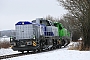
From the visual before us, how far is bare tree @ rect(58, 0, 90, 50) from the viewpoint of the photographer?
73.3ft

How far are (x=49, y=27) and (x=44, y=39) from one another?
3534 millimetres

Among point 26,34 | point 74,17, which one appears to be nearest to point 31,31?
point 26,34

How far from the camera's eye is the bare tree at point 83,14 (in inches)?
879

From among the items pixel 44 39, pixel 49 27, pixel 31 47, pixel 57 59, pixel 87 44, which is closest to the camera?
pixel 57 59

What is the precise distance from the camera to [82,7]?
2298 centimetres

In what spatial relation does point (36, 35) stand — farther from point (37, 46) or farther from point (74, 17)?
point (74, 17)

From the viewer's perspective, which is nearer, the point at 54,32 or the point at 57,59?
the point at 57,59

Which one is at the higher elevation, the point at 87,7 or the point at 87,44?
the point at 87,7

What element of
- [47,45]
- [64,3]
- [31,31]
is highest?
[64,3]

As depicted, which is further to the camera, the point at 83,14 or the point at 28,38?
the point at 83,14

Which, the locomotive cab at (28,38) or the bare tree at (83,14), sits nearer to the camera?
the locomotive cab at (28,38)

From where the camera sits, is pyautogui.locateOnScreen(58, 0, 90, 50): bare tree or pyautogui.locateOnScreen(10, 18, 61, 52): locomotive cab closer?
pyautogui.locateOnScreen(10, 18, 61, 52): locomotive cab

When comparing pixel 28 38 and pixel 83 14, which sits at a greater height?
pixel 83 14

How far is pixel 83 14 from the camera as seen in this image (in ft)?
74.5
